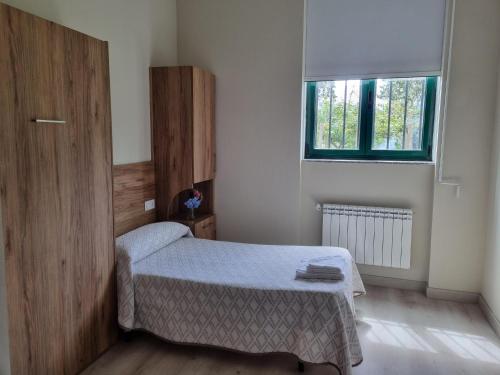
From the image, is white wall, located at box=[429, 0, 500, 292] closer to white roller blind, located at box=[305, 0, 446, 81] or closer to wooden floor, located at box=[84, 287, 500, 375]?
white roller blind, located at box=[305, 0, 446, 81]

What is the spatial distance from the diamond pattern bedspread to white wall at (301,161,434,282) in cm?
103

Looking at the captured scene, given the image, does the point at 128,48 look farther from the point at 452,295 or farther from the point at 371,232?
the point at 452,295

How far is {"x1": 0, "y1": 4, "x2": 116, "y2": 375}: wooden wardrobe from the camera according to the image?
5.76 feet

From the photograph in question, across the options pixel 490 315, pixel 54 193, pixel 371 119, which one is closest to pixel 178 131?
pixel 54 193

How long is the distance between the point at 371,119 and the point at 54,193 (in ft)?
8.90

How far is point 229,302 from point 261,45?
2.37 m

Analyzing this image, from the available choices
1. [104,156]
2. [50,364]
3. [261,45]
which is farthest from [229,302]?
[261,45]

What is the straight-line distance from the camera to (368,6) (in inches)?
130

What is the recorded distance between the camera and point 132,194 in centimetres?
309

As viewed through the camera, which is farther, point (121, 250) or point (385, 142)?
point (385, 142)

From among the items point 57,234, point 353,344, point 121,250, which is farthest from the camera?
point 121,250

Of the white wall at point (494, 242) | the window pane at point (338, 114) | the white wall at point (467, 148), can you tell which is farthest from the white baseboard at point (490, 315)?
the window pane at point (338, 114)

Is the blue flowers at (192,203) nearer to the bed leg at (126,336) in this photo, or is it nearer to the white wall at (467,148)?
the bed leg at (126,336)

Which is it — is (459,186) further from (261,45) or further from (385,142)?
(261,45)
